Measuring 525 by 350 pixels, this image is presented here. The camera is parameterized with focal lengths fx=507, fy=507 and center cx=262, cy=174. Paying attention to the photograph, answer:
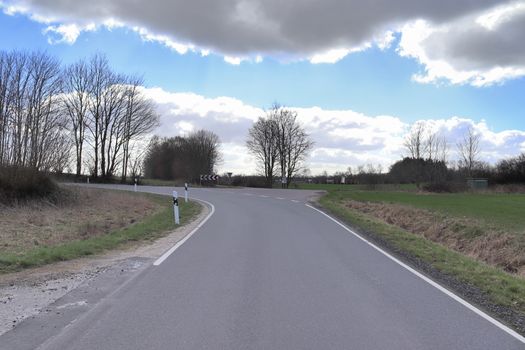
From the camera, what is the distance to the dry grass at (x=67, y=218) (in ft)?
51.3

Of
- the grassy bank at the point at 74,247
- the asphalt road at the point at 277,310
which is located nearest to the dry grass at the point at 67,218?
the grassy bank at the point at 74,247

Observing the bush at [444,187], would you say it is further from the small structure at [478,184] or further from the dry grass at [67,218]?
the dry grass at [67,218]

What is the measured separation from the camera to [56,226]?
19.1 m

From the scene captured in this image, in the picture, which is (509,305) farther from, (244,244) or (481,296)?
(244,244)

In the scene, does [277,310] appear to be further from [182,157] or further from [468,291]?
[182,157]

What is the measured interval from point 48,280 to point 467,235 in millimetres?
17045

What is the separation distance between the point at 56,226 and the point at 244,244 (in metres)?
9.19

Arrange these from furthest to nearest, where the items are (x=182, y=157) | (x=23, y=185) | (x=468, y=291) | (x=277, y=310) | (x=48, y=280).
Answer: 1. (x=182, y=157)
2. (x=23, y=185)
3. (x=468, y=291)
4. (x=48, y=280)
5. (x=277, y=310)

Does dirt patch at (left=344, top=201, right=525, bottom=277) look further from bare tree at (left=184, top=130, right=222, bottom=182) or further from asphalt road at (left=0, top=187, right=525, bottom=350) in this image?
bare tree at (left=184, top=130, right=222, bottom=182)

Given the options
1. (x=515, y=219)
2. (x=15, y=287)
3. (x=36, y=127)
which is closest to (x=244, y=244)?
(x=15, y=287)

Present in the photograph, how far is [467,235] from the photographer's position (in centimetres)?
2066

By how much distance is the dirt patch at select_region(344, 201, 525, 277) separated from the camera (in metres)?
15.7

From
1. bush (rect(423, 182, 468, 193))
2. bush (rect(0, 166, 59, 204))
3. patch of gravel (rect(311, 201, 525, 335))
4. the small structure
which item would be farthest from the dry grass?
the small structure

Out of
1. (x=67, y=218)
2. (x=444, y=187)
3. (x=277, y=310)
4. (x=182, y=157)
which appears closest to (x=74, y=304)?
(x=277, y=310)
